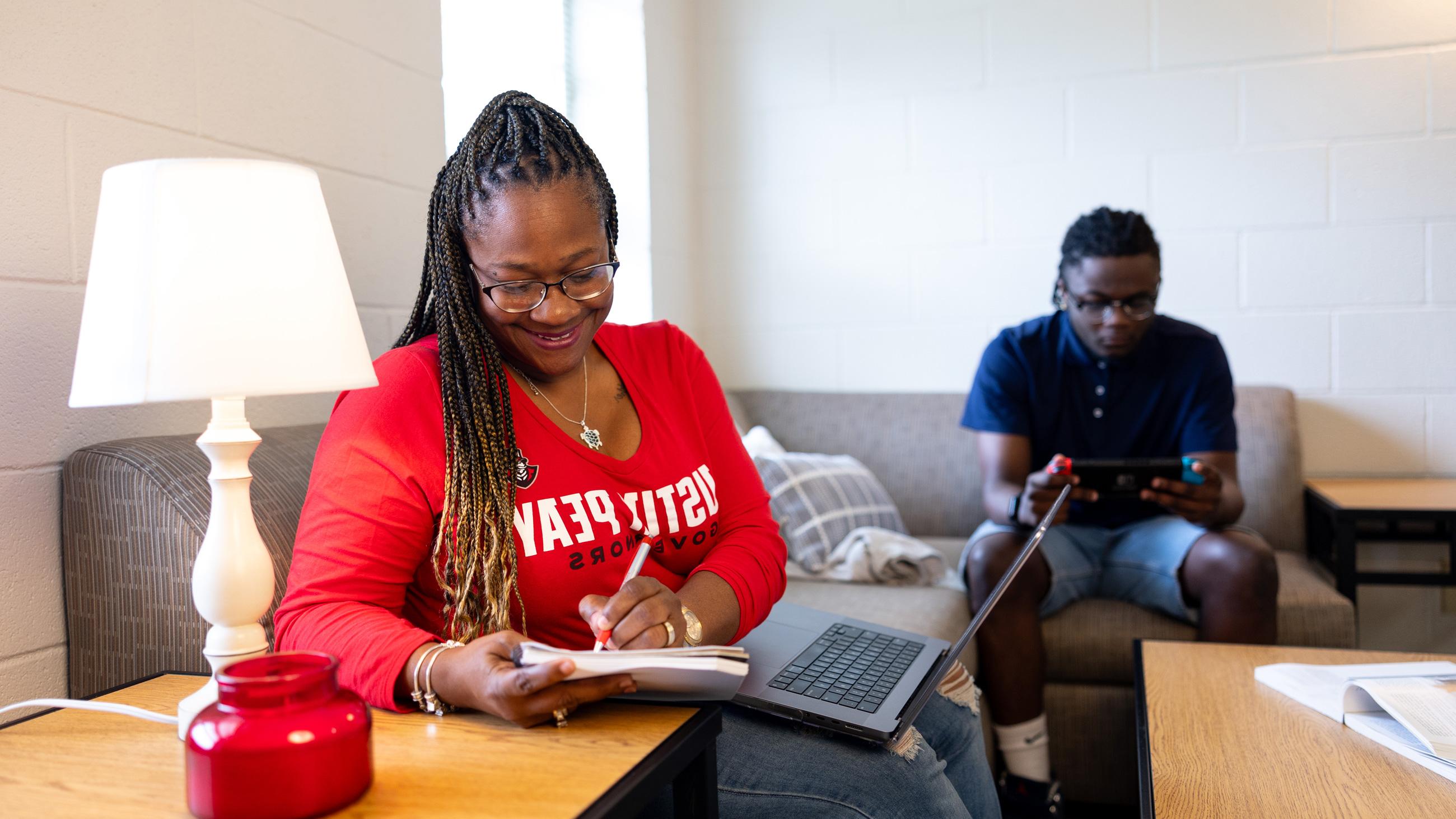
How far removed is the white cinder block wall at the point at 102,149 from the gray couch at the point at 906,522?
2.0 inches

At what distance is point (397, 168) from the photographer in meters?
1.88

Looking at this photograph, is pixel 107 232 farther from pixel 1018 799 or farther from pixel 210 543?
pixel 1018 799

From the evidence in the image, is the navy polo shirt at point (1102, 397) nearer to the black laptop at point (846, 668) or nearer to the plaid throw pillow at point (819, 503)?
the plaid throw pillow at point (819, 503)

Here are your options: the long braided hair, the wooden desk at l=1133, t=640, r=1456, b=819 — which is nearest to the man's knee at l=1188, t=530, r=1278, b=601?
the wooden desk at l=1133, t=640, r=1456, b=819

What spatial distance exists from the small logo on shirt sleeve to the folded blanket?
4.22 ft

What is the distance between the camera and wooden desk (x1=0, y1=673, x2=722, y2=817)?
785 millimetres

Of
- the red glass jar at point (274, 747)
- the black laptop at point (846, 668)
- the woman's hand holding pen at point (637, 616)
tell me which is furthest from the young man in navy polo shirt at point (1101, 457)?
the red glass jar at point (274, 747)

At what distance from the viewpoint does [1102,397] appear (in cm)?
232

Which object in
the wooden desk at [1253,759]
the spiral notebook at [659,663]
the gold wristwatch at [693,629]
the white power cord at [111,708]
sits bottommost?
the wooden desk at [1253,759]

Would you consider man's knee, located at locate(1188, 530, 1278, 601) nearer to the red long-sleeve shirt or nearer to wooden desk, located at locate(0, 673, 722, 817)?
the red long-sleeve shirt

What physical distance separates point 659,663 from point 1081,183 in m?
2.47

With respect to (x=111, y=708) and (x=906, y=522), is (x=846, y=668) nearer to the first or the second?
(x=111, y=708)

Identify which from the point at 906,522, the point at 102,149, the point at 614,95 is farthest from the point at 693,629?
the point at 614,95

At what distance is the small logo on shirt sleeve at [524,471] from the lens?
117 cm
